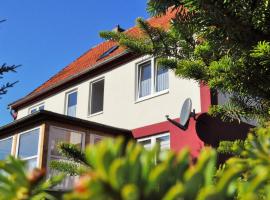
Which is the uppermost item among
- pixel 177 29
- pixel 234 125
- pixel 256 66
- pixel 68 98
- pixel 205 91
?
pixel 68 98

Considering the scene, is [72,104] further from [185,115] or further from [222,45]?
[222,45]

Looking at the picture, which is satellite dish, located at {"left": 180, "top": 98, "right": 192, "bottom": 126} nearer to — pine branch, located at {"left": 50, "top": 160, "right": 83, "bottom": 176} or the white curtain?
pine branch, located at {"left": 50, "top": 160, "right": 83, "bottom": 176}

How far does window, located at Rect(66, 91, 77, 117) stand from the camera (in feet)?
57.9

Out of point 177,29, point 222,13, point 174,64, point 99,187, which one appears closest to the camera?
point 99,187

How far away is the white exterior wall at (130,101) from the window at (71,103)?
0.23 metres

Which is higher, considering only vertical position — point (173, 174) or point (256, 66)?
point (256, 66)

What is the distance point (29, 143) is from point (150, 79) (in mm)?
4799

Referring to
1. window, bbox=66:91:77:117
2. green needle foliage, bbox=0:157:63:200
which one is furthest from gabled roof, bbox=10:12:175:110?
green needle foliage, bbox=0:157:63:200

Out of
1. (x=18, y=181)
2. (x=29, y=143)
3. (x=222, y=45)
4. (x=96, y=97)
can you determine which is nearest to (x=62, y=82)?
(x=96, y=97)

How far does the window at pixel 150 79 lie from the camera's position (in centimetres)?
1377

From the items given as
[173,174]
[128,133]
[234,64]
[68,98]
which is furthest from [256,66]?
[68,98]

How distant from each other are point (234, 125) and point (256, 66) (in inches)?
374

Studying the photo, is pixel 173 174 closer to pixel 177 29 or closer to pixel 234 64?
pixel 234 64

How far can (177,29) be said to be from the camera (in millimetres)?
3652
